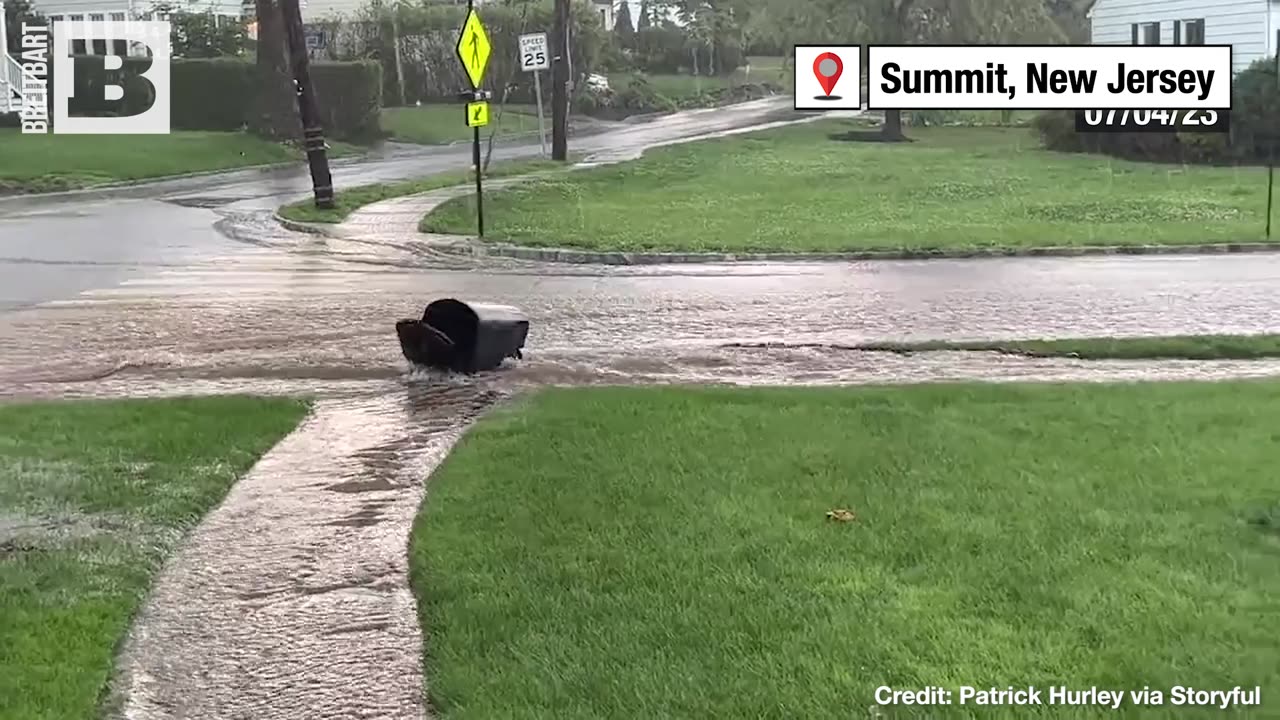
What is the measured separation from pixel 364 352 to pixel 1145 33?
120 ft

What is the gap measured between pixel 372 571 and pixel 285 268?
500 inches

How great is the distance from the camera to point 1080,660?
4570mm

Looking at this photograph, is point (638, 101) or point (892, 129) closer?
point (892, 129)

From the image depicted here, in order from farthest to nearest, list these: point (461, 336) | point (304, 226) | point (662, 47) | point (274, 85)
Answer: point (662, 47) < point (274, 85) < point (304, 226) < point (461, 336)

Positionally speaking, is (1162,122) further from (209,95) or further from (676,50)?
(676,50)

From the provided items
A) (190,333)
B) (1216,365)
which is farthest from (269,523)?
(1216,365)

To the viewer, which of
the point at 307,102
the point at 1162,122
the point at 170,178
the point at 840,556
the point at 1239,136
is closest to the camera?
the point at 840,556

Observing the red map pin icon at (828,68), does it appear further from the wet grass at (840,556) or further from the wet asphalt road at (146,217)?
the wet grass at (840,556)

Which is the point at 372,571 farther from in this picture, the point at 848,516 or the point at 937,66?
the point at 937,66

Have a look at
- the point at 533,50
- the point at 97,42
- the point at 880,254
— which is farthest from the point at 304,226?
the point at 97,42

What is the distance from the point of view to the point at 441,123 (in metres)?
47.5

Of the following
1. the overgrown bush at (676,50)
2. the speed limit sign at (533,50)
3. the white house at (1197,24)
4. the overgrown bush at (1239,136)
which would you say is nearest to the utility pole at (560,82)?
the speed limit sign at (533,50)

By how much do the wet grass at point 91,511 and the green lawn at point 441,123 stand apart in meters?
33.4

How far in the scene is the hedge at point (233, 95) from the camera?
42.5m
